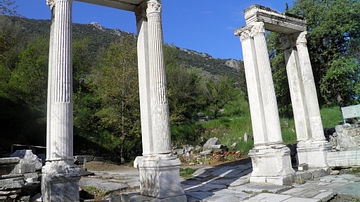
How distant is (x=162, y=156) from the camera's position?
6441 millimetres

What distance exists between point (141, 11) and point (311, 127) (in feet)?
25.6

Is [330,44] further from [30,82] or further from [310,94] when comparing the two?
[30,82]

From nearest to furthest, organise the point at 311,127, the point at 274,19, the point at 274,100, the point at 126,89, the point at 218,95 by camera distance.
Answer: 1. the point at 274,100
2. the point at 274,19
3. the point at 311,127
4. the point at 126,89
5. the point at 218,95

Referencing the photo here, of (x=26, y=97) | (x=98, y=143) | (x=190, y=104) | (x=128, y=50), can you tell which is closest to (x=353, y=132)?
Answer: (x=128, y=50)

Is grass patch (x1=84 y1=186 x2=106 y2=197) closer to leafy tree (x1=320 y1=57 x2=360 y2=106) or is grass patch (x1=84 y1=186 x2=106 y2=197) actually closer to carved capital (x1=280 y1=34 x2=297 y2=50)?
carved capital (x1=280 y1=34 x2=297 y2=50)

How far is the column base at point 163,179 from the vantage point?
20.2ft

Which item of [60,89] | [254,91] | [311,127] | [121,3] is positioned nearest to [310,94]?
[311,127]

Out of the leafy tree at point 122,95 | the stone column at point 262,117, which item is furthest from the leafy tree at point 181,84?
the stone column at point 262,117

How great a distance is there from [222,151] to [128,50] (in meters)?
9.61

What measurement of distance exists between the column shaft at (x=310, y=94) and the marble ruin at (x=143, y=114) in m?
6.53

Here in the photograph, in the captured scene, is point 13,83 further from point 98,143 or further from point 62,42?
point 62,42

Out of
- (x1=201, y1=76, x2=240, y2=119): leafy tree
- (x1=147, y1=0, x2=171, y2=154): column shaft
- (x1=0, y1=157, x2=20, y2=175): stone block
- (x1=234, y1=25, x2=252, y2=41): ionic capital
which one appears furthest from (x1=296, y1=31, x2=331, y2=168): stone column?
(x1=201, y1=76, x2=240, y2=119): leafy tree

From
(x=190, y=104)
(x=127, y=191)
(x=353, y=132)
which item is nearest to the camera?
(x=127, y=191)

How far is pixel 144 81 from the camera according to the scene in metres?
7.54
